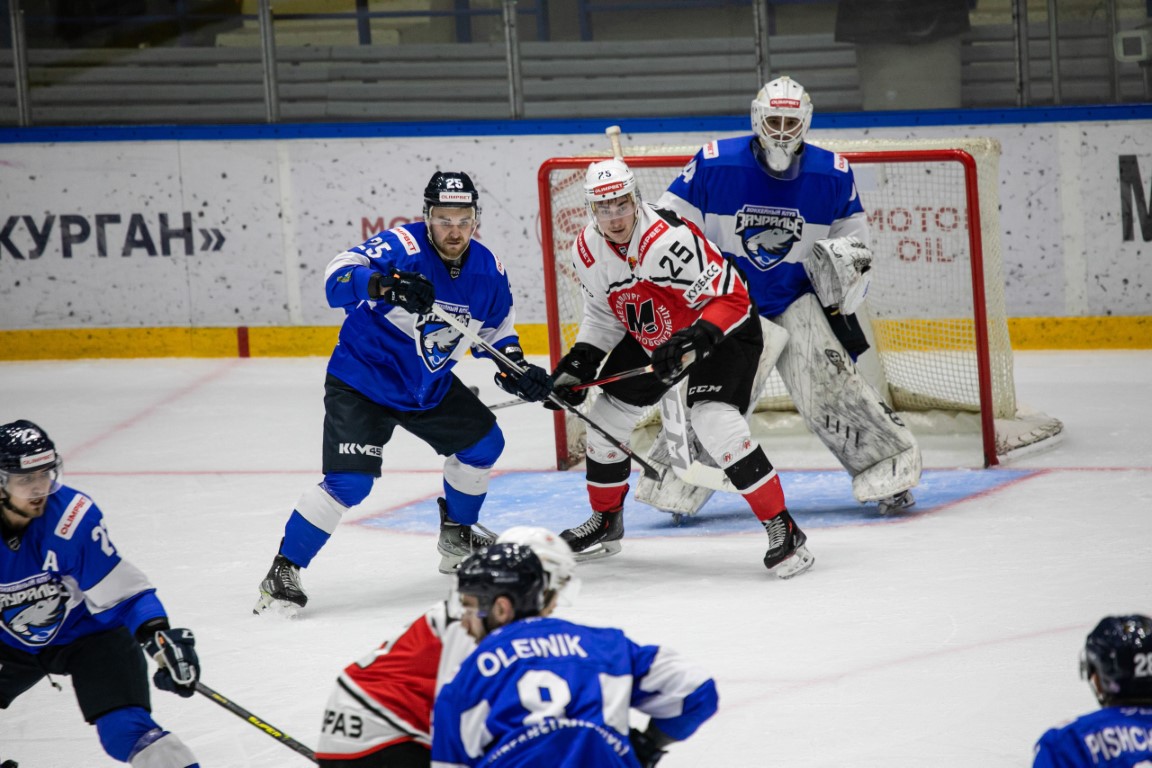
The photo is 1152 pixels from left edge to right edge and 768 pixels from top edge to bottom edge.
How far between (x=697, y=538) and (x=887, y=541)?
0.56 meters

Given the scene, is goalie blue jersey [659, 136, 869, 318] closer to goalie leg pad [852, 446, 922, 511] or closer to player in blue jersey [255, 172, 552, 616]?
goalie leg pad [852, 446, 922, 511]

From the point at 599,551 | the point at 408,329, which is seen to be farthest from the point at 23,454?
the point at 599,551

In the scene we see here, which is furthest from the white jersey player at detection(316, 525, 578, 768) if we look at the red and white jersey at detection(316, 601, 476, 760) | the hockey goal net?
the hockey goal net

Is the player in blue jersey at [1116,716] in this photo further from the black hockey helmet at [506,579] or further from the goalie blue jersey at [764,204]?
the goalie blue jersey at [764,204]

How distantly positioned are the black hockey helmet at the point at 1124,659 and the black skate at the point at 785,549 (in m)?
2.26

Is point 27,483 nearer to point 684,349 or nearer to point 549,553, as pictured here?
point 549,553

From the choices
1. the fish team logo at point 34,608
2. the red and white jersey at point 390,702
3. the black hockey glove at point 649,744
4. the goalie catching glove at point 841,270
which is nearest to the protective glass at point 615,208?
the goalie catching glove at point 841,270

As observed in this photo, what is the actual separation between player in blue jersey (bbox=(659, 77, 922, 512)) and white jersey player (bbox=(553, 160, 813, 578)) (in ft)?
1.59

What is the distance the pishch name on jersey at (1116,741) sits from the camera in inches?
74.2

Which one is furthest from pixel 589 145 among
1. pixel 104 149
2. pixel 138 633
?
pixel 138 633

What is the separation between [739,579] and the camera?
427 cm

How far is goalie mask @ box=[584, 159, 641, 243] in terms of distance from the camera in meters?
4.11

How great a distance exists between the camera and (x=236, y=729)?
3.29 meters

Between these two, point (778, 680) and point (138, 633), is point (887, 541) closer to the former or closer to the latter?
point (778, 680)
